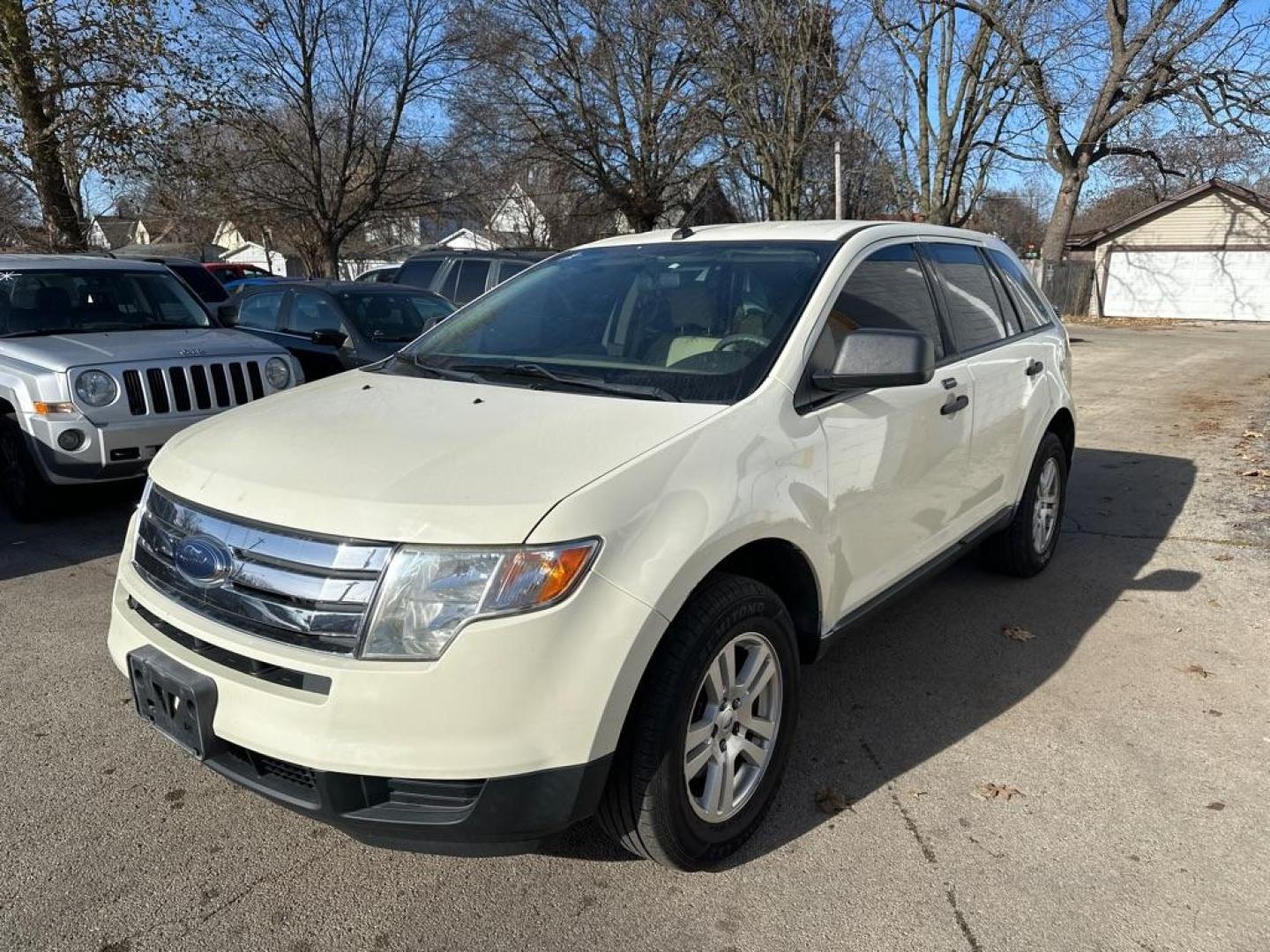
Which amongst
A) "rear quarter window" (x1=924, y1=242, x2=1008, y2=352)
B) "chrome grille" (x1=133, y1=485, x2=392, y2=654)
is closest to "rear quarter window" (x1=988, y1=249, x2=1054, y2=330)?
"rear quarter window" (x1=924, y1=242, x2=1008, y2=352)

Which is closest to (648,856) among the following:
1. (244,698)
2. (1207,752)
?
(244,698)

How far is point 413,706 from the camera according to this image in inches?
80.8

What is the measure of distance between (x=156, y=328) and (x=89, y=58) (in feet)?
30.4

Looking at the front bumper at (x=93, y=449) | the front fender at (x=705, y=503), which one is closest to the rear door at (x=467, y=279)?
the front bumper at (x=93, y=449)

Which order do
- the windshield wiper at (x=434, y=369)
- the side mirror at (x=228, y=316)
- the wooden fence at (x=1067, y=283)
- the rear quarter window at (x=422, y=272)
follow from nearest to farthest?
the windshield wiper at (x=434, y=369) → the side mirror at (x=228, y=316) → the rear quarter window at (x=422, y=272) → the wooden fence at (x=1067, y=283)

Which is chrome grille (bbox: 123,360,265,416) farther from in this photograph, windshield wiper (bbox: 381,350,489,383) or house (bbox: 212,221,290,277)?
house (bbox: 212,221,290,277)

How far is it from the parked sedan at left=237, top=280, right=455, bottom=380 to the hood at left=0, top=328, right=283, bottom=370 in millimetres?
1320

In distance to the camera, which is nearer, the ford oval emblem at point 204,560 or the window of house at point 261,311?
the ford oval emblem at point 204,560

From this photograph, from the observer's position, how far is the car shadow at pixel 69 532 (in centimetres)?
532

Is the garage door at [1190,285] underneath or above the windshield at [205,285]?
underneath

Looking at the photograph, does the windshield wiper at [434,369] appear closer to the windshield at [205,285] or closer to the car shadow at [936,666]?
the car shadow at [936,666]

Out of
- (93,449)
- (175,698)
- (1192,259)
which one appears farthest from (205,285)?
(1192,259)

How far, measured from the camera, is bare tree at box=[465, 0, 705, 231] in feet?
83.5

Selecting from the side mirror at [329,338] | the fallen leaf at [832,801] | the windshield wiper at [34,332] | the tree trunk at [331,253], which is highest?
the tree trunk at [331,253]
